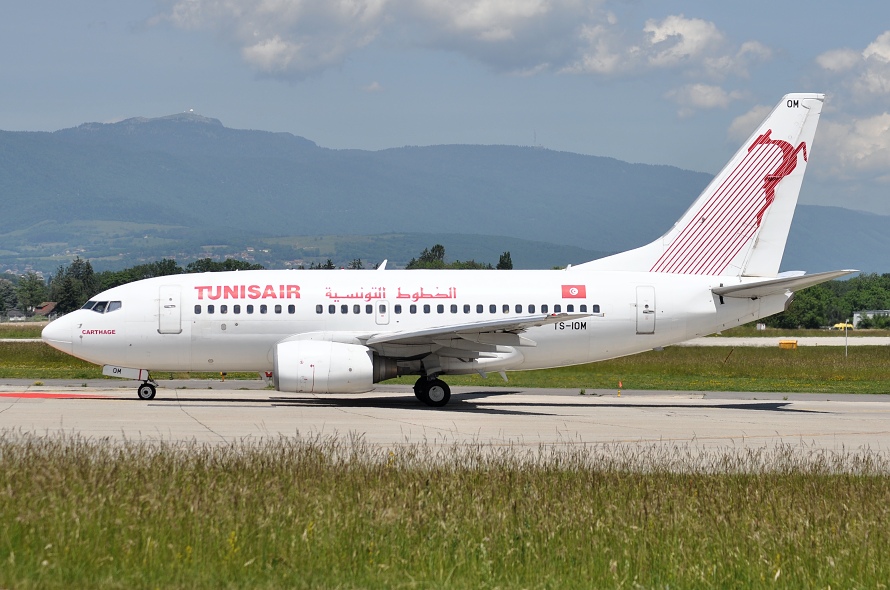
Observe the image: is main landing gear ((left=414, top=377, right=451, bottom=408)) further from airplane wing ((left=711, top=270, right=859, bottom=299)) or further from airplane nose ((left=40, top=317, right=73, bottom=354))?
airplane nose ((left=40, top=317, right=73, bottom=354))

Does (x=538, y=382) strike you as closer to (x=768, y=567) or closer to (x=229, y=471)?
(x=229, y=471)

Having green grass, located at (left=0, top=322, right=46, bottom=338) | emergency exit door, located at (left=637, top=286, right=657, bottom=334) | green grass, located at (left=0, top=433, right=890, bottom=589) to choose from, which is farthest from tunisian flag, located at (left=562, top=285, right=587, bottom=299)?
green grass, located at (left=0, top=322, right=46, bottom=338)

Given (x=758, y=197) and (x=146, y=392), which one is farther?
(x=758, y=197)

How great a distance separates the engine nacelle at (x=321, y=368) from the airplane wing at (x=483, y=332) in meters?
0.98

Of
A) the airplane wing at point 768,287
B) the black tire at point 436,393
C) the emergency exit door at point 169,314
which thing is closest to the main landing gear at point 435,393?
the black tire at point 436,393

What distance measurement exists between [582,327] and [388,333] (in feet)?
18.0

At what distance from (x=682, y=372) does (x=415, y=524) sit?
114ft

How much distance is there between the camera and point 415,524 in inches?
466

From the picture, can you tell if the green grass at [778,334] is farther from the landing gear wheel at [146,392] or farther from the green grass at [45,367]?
the landing gear wheel at [146,392]

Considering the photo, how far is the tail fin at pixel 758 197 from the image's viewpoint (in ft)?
101

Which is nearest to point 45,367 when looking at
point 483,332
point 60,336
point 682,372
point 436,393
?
point 60,336

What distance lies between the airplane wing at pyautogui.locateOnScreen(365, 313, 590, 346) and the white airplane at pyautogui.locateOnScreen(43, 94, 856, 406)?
0.19ft

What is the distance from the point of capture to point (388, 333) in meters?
29.2

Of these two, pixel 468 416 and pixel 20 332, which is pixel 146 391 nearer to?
pixel 468 416
